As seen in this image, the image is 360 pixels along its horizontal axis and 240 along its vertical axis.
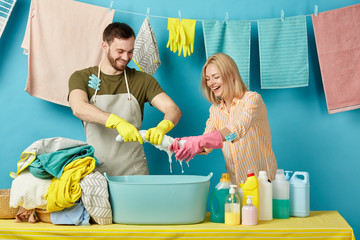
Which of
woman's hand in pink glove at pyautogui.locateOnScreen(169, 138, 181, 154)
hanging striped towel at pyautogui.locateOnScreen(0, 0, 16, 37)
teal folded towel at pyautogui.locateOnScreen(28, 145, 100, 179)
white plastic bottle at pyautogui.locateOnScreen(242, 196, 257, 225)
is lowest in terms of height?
white plastic bottle at pyautogui.locateOnScreen(242, 196, 257, 225)

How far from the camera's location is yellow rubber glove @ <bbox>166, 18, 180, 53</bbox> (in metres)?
2.44

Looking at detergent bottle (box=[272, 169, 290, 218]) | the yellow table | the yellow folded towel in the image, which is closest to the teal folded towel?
the yellow folded towel

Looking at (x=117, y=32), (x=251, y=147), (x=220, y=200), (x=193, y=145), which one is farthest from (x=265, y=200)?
(x=117, y=32)

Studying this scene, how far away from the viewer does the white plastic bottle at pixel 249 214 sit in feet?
4.68

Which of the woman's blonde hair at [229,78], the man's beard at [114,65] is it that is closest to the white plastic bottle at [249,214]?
the woman's blonde hair at [229,78]

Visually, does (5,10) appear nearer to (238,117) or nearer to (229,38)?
(229,38)

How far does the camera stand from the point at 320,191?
2.55 m

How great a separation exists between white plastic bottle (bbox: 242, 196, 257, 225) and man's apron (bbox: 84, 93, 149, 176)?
0.73 meters

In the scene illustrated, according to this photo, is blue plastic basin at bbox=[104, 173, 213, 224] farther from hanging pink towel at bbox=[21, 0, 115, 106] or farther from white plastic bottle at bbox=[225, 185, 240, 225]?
hanging pink towel at bbox=[21, 0, 115, 106]

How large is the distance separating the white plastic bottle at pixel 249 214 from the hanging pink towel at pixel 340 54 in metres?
1.24

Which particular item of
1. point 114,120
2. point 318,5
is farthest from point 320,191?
point 114,120

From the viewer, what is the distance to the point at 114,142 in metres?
1.98

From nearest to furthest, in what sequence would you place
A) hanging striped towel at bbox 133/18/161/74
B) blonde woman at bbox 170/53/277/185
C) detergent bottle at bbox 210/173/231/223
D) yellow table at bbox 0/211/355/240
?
yellow table at bbox 0/211/355/240
detergent bottle at bbox 210/173/231/223
blonde woman at bbox 170/53/277/185
hanging striped towel at bbox 133/18/161/74

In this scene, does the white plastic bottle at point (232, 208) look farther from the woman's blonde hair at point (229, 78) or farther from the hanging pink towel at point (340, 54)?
the hanging pink towel at point (340, 54)
